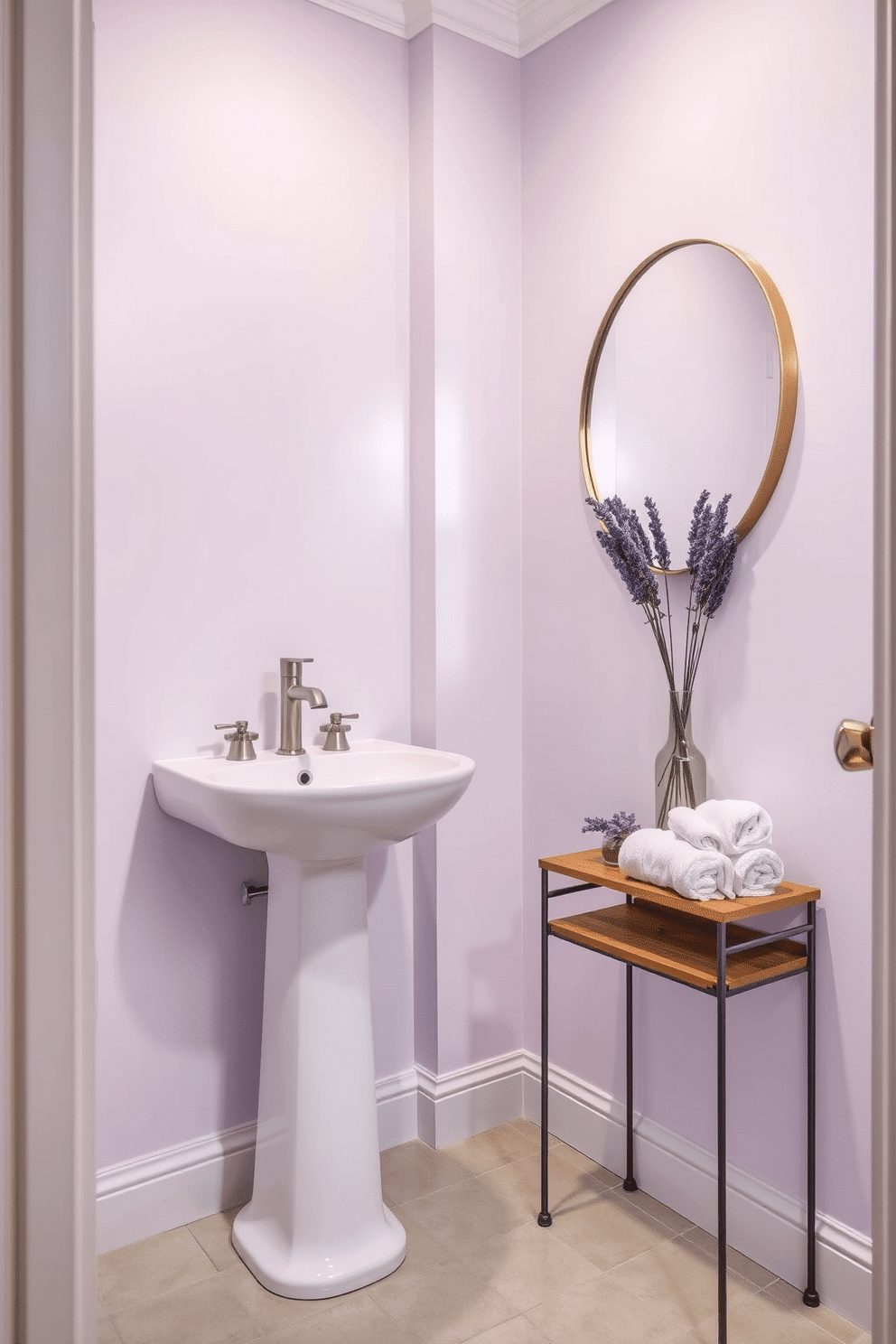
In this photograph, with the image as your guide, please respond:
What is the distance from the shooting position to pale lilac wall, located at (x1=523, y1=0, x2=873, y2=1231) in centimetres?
157

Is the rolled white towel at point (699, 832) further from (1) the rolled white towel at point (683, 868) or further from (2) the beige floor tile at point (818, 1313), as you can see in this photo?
(2) the beige floor tile at point (818, 1313)

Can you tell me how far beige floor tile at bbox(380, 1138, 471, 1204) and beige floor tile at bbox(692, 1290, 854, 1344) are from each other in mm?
607

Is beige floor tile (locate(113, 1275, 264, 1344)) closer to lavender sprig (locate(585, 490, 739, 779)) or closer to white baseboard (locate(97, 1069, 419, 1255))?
white baseboard (locate(97, 1069, 419, 1255))

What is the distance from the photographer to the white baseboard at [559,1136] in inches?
64.0

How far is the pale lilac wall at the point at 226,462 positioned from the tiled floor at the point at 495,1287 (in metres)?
0.26

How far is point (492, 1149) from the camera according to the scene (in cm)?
215

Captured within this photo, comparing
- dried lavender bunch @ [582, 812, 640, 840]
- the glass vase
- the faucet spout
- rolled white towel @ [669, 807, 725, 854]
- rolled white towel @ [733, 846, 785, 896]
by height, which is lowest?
rolled white towel @ [733, 846, 785, 896]

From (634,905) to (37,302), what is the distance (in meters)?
1.59

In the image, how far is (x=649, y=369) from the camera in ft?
6.32

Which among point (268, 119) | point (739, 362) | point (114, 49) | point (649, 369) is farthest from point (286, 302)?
point (739, 362)

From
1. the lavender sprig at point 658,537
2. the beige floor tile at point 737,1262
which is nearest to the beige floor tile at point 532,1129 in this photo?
the beige floor tile at point 737,1262

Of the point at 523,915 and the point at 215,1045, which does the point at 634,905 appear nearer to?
the point at 523,915

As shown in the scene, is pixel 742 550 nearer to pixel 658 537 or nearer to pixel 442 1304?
pixel 658 537

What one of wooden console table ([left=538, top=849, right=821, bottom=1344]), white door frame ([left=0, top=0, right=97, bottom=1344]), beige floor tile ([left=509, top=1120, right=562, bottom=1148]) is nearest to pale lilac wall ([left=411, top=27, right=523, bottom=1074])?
beige floor tile ([left=509, top=1120, right=562, bottom=1148])
